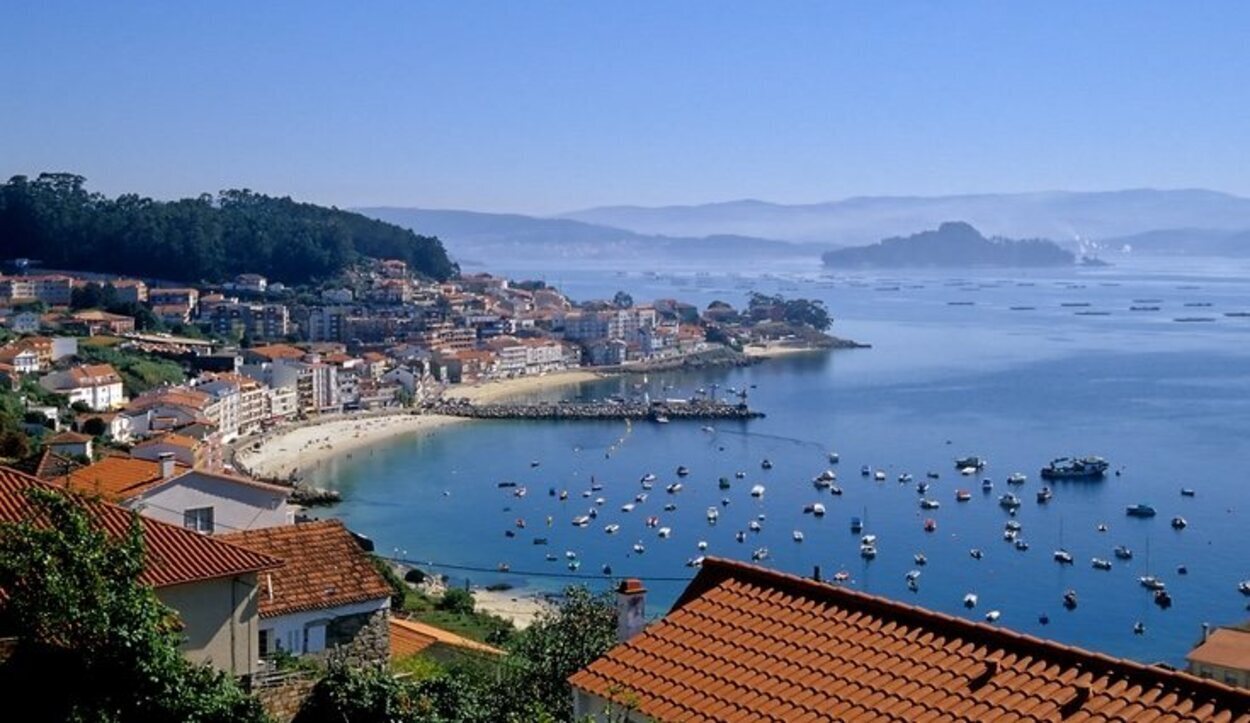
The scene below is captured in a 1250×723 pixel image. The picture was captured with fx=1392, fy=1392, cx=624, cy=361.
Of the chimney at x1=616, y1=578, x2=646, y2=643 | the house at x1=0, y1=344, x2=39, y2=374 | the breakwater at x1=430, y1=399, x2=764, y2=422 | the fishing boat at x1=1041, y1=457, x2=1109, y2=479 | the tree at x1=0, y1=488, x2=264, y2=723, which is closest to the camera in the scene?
the tree at x1=0, y1=488, x2=264, y2=723

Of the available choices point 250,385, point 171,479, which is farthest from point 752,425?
point 171,479

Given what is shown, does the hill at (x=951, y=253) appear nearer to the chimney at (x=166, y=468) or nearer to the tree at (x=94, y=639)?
the chimney at (x=166, y=468)

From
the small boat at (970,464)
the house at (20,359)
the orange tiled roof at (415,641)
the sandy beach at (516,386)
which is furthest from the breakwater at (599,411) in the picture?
the orange tiled roof at (415,641)

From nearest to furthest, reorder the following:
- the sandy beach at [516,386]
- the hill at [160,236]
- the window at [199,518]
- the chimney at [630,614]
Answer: the chimney at [630,614] < the window at [199,518] < the sandy beach at [516,386] < the hill at [160,236]

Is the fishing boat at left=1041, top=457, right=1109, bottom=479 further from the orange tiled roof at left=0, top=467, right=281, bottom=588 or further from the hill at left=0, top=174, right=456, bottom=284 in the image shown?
the hill at left=0, top=174, right=456, bottom=284

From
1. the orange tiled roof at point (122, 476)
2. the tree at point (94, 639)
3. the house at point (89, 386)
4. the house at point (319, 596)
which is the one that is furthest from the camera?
the house at point (89, 386)

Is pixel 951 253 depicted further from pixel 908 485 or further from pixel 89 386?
pixel 89 386

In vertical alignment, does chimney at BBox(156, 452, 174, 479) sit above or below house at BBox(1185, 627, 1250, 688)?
above

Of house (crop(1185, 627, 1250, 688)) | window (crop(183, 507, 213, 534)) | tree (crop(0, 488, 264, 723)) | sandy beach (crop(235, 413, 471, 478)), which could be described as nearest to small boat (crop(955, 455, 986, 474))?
sandy beach (crop(235, 413, 471, 478))
